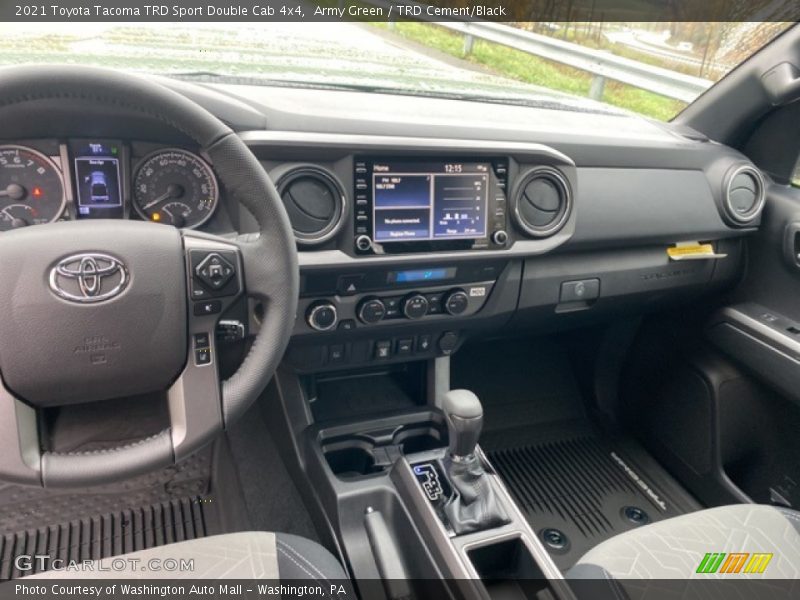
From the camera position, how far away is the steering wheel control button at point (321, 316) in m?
1.64

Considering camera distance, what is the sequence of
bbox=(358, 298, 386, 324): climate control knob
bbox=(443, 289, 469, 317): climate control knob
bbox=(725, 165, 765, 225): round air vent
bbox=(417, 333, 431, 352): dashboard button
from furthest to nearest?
1. bbox=(725, 165, 765, 225): round air vent
2. bbox=(417, 333, 431, 352): dashboard button
3. bbox=(443, 289, 469, 317): climate control knob
4. bbox=(358, 298, 386, 324): climate control knob

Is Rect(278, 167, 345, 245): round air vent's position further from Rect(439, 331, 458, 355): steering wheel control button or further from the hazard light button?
Rect(439, 331, 458, 355): steering wheel control button

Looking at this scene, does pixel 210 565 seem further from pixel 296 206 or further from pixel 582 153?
pixel 582 153

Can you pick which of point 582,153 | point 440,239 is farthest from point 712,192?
point 440,239

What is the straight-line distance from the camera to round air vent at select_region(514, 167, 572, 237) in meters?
1.76

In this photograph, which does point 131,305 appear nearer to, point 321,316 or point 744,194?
point 321,316

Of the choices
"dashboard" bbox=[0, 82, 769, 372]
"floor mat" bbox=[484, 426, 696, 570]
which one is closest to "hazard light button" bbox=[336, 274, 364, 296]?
"dashboard" bbox=[0, 82, 769, 372]

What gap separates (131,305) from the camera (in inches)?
42.8

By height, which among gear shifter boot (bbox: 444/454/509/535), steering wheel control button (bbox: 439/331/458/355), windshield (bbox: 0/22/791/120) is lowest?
gear shifter boot (bbox: 444/454/509/535)

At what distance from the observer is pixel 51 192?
1274mm

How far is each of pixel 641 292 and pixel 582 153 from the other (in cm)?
53

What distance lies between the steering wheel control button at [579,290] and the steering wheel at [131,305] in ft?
3.51

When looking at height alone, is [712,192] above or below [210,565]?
above

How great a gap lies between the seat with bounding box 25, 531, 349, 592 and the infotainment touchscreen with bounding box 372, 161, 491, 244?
0.76 m
